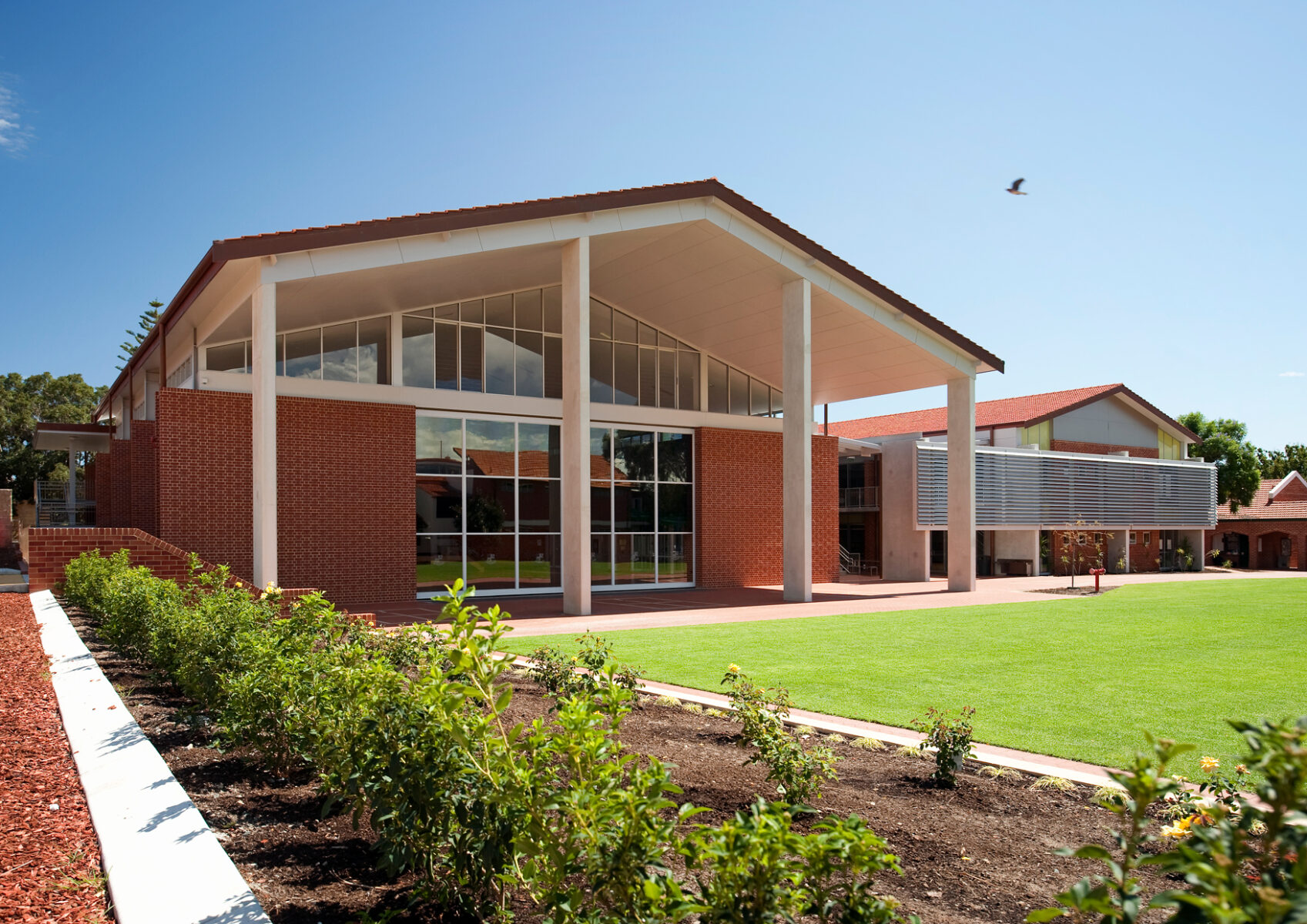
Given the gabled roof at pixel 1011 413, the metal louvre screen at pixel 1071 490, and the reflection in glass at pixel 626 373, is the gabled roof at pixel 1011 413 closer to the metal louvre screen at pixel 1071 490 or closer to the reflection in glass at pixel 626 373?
the metal louvre screen at pixel 1071 490

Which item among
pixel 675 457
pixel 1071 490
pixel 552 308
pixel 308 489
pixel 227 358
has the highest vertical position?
pixel 552 308

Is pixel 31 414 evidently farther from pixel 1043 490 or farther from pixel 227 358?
pixel 1043 490

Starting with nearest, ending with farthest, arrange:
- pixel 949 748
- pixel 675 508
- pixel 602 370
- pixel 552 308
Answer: pixel 949 748 < pixel 552 308 < pixel 602 370 < pixel 675 508

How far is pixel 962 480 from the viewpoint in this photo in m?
23.7

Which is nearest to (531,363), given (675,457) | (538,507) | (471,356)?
(471,356)

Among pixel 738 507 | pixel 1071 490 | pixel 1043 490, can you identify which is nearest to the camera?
pixel 738 507

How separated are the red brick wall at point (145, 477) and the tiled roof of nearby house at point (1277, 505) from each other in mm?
52396

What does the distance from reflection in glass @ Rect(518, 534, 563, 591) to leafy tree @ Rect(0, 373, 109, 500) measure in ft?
151

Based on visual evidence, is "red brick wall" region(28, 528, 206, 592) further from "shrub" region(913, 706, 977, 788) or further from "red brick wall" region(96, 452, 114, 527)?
"shrub" region(913, 706, 977, 788)

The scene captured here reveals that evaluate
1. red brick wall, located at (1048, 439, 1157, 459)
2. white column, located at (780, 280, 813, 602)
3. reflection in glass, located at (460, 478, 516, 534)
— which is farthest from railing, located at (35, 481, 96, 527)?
red brick wall, located at (1048, 439, 1157, 459)

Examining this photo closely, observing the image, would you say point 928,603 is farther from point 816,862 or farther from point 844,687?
point 816,862

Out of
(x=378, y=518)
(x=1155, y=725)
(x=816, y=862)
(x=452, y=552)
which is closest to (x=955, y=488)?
(x=452, y=552)

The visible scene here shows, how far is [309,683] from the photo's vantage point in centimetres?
434

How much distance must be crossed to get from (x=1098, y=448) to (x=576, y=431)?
30.6 metres
